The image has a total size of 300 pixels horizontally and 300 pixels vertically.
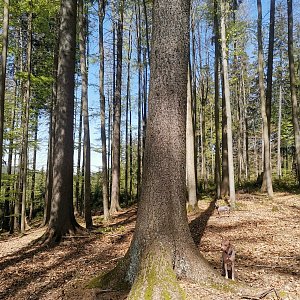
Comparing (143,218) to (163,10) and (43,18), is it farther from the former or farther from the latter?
(43,18)

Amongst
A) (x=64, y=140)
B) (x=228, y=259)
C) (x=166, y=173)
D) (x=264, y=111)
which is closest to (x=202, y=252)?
(x=228, y=259)

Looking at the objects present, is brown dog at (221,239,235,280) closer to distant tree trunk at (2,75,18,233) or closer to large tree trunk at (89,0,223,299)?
large tree trunk at (89,0,223,299)

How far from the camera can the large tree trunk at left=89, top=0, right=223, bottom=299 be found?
3.79 meters

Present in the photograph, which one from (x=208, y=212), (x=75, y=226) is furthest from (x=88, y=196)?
(x=208, y=212)

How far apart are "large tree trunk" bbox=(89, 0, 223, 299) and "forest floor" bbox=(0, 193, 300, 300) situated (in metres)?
0.34

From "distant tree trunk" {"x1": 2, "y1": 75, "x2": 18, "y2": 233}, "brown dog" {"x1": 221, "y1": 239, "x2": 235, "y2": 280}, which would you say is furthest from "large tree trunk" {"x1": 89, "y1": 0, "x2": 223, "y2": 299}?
"distant tree trunk" {"x1": 2, "y1": 75, "x2": 18, "y2": 233}

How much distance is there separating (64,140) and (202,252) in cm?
479

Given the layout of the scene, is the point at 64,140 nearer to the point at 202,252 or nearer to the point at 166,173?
the point at 202,252

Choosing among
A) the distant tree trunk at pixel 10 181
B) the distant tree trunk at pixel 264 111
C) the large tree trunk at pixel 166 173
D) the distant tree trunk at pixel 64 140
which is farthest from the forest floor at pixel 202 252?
the distant tree trunk at pixel 10 181

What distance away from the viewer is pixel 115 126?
53.5 feet

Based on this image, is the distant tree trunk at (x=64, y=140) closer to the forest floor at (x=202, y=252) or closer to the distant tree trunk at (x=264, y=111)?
the forest floor at (x=202, y=252)

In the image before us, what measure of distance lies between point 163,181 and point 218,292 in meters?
1.50

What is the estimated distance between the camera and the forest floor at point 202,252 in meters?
4.26

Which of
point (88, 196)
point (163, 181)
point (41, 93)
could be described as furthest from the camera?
point (41, 93)
